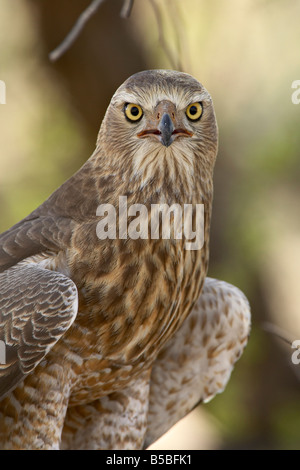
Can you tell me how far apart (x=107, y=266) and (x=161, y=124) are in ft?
1.92

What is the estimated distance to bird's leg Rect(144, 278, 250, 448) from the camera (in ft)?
11.9

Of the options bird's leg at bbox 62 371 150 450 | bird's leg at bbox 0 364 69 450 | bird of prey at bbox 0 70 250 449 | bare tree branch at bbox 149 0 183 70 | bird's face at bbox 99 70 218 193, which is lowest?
bird's leg at bbox 62 371 150 450

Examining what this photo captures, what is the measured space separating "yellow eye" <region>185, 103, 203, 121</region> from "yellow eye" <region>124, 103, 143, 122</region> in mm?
173

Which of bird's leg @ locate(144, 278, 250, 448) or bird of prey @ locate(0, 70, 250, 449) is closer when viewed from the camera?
bird of prey @ locate(0, 70, 250, 449)

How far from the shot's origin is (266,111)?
5645 millimetres

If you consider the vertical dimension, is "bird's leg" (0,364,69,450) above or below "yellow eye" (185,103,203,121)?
below

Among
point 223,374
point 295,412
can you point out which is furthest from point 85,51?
point 295,412

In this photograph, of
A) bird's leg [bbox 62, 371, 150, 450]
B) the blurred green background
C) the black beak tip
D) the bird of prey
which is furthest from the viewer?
the blurred green background

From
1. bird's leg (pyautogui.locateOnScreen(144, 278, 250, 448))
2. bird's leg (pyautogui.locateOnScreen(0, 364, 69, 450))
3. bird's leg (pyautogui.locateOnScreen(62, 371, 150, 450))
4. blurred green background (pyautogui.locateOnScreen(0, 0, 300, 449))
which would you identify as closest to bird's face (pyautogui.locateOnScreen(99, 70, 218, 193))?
bird's leg (pyautogui.locateOnScreen(0, 364, 69, 450))

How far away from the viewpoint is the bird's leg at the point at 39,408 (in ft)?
9.21

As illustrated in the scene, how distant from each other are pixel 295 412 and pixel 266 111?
224 cm

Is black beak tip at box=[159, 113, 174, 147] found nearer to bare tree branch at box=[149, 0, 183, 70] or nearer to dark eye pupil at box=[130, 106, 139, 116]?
dark eye pupil at box=[130, 106, 139, 116]

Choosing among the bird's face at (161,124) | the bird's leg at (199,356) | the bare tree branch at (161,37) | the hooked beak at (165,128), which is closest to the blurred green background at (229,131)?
the bird's leg at (199,356)
